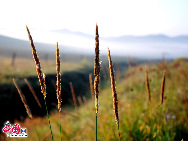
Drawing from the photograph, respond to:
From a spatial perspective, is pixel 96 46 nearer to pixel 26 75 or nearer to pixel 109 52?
pixel 109 52

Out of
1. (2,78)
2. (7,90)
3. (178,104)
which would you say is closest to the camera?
(178,104)

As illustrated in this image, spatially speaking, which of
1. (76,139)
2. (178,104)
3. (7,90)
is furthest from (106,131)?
(7,90)

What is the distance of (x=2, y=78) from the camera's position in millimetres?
14492

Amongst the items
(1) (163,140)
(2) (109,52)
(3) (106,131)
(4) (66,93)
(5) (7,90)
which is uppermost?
(2) (109,52)

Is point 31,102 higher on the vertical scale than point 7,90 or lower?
lower

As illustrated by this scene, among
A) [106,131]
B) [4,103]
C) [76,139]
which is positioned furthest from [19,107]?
[106,131]

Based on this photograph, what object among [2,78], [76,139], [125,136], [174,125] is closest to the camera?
[125,136]

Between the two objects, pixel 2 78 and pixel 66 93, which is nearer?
pixel 2 78

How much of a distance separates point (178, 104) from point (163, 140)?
321 cm

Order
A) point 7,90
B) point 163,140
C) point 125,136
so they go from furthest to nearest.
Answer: point 7,90 → point 125,136 → point 163,140

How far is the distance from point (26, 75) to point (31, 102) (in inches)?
179

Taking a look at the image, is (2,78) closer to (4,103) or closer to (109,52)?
(4,103)

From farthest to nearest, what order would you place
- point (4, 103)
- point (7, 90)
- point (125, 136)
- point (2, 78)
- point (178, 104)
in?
point (2, 78) → point (7, 90) → point (4, 103) → point (178, 104) → point (125, 136)

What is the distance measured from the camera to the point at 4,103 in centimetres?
1203
